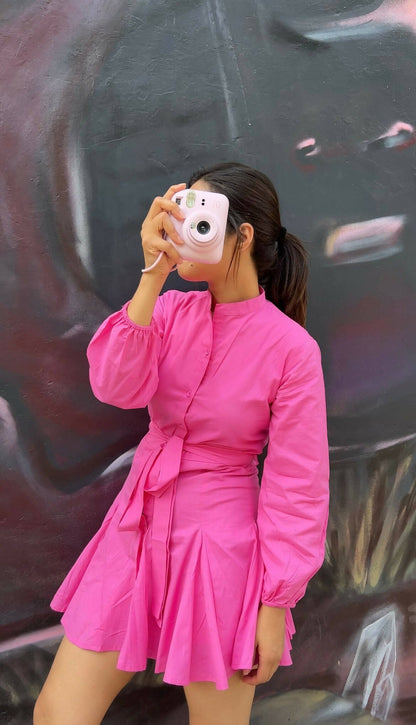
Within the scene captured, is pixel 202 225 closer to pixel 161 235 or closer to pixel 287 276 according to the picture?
pixel 161 235

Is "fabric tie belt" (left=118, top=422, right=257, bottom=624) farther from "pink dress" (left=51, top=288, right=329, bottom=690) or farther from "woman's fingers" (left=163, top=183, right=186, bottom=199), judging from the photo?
"woman's fingers" (left=163, top=183, right=186, bottom=199)

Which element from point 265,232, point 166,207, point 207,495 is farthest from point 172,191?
point 207,495

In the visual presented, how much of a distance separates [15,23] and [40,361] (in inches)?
30.1

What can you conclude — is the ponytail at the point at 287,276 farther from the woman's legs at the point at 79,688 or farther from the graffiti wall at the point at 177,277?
the woman's legs at the point at 79,688

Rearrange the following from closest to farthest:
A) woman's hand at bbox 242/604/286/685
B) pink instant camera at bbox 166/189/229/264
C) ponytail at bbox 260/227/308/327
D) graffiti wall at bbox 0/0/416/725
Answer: pink instant camera at bbox 166/189/229/264, woman's hand at bbox 242/604/286/685, ponytail at bbox 260/227/308/327, graffiti wall at bbox 0/0/416/725

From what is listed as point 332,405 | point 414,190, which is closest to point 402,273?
point 414,190

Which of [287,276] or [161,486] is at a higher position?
[287,276]

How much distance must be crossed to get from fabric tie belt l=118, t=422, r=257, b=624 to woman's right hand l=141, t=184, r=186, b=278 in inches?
14.0

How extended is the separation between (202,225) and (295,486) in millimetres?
517

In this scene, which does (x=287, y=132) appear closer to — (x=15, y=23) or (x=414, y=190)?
(x=414, y=190)

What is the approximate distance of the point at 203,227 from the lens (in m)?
1.35

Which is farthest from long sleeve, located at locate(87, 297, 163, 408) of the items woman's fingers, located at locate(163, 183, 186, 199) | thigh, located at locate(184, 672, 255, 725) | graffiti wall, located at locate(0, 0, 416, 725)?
thigh, located at locate(184, 672, 255, 725)

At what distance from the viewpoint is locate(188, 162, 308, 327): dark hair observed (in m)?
1.46

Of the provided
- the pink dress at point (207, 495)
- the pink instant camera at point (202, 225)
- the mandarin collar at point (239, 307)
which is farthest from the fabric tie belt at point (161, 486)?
the pink instant camera at point (202, 225)
